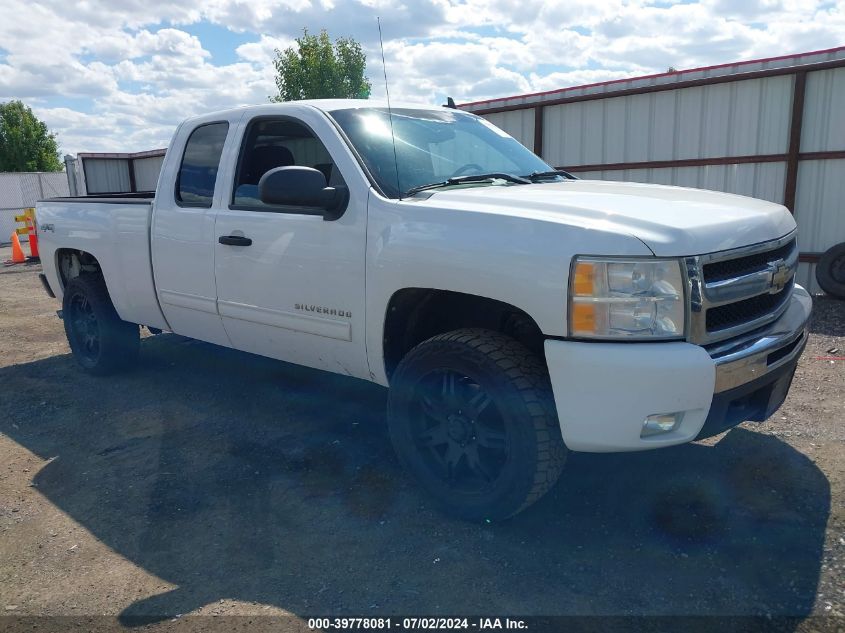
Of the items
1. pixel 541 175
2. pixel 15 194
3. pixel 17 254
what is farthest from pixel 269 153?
pixel 15 194

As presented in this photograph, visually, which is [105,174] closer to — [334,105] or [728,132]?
[728,132]

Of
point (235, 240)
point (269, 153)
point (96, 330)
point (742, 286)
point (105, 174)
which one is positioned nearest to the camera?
point (742, 286)

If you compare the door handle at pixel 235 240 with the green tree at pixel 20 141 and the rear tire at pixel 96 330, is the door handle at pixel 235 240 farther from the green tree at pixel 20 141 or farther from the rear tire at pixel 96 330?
the green tree at pixel 20 141

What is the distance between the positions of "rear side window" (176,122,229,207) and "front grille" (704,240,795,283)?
301 centimetres

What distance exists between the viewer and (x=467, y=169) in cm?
396

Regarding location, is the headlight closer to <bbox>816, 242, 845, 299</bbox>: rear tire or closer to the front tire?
the front tire

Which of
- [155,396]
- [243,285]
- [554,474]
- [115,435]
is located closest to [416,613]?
[554,474]

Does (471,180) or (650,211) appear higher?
(471,180)

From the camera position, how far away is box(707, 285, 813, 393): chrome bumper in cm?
277

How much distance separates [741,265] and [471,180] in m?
1.43

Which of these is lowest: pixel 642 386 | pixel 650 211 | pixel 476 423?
pixel 476 423

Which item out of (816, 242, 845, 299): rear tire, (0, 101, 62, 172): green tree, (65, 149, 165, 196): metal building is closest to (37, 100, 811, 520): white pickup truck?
(816, 242, 845, 299): rear tire

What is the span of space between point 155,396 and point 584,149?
815cm

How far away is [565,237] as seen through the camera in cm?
276
